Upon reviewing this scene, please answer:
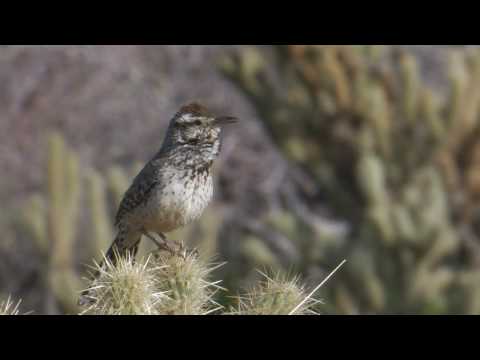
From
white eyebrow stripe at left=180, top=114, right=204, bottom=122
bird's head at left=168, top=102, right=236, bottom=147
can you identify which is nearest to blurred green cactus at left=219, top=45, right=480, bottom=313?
bird's head at left=168, top=102, right=236, bottom=147

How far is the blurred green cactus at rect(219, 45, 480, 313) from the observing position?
926 cm

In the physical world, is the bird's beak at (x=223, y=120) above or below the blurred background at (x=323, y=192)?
below

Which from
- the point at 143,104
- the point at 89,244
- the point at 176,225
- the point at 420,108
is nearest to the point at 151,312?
the point at 176,225

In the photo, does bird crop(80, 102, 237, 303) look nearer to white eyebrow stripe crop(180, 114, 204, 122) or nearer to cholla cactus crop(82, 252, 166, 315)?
white eyebrow stripe crop(180, 114, 204, 122)

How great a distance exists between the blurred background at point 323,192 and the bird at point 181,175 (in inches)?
116

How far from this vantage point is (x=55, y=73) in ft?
43.7

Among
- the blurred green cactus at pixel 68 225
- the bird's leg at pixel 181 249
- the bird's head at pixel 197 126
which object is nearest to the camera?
the bird's leg at pixel 181 249

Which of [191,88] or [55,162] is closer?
[55,162]

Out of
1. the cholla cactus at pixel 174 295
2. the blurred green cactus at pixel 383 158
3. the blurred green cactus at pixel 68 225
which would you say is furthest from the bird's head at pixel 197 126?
the blurred green cactus at pixel 383 158

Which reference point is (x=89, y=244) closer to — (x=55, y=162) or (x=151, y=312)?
(x=55, y=162)

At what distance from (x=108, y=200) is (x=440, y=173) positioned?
381cm

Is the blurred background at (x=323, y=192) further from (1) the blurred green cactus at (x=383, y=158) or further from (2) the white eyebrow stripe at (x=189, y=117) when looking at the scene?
(2) the white eyebrow stripe at (x=189, y=117)

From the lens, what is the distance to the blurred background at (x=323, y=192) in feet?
29.1

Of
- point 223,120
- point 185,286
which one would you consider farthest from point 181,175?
point 185,286
